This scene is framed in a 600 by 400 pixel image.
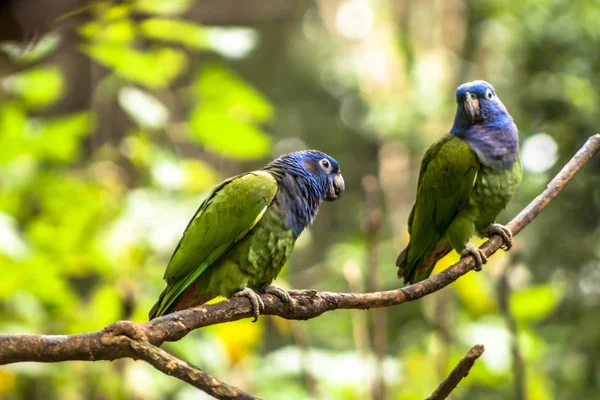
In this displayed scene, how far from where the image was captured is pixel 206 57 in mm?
7719

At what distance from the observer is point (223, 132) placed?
324 cm

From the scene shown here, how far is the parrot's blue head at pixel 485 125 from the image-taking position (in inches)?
65.2

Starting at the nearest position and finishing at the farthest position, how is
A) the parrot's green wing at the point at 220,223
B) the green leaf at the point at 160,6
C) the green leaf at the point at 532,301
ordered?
the parrot's green wing at the point at 220,223 → the green leaf at the point at 160,6 → the green leaf at the point at 532,301

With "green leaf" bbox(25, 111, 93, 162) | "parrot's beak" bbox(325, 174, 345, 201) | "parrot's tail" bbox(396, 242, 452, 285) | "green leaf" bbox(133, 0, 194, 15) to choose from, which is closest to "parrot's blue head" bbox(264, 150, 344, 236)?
"parrot's beak" bbox(325, 174, 345, 201)

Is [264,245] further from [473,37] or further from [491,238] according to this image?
[473,37]

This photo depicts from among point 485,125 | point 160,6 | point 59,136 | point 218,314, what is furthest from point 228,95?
point 218,314

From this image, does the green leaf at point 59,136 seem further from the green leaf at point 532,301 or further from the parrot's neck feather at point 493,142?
the green leaf at point 532,301

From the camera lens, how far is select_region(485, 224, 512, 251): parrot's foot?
1.80 meters

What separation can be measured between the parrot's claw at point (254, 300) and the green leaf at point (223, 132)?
1.52m

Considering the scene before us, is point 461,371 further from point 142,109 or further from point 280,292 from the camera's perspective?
point 142,109

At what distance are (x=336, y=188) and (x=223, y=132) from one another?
5.70 feet

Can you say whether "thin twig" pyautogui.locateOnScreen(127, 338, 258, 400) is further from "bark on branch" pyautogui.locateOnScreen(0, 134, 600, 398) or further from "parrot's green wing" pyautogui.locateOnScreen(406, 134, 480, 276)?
"parrot's green wing" pyautogui.locateOnScreen(406, 134, 480, 276)

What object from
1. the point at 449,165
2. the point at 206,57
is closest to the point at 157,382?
the point at 449,165

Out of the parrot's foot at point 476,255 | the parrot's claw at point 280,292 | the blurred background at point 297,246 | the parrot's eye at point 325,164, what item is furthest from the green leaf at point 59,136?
the parrot's foot at point 476,255
